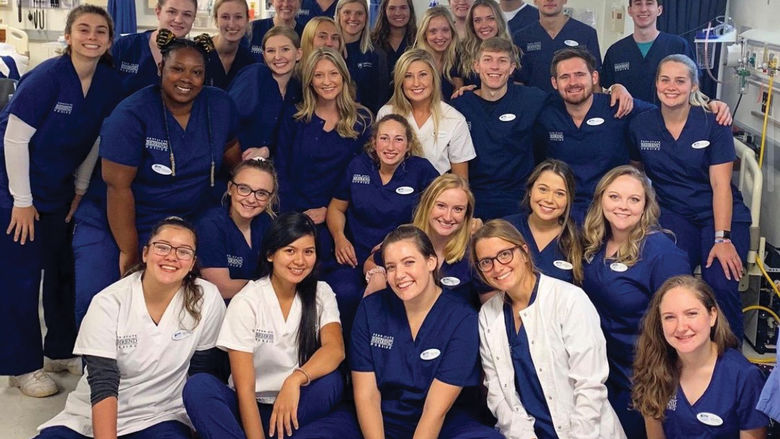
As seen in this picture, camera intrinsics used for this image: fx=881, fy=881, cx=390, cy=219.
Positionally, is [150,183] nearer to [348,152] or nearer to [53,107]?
[53,107]

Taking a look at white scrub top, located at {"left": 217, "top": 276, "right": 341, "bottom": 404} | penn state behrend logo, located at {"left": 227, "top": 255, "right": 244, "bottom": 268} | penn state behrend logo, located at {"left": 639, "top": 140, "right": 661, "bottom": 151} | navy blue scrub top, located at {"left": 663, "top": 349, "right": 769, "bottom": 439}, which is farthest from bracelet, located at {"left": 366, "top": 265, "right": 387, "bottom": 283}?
penn state behrend logo, located at {"left": 639, "top": 140, "right": 661, "bottom": 151}

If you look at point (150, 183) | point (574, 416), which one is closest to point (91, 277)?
point (150, 183)

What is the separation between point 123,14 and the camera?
6750 mm

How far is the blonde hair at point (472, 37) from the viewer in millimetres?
3844

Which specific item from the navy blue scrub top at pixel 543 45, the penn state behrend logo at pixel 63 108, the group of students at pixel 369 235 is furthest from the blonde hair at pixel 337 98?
the navy blue scrub top at pixel 543 45

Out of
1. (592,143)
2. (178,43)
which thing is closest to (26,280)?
(178,43)

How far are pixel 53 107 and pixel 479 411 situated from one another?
1.80m

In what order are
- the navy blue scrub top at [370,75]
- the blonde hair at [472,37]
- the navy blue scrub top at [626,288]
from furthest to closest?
the navy blue scrub top at [370,75]
the blonde hair at [472,37]
the navy blue scrub top at [626,288]

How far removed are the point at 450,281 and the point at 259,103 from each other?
1.12 m

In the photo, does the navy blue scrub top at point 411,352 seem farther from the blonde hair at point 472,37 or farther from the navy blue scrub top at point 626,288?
the blonde hair at point 472,37

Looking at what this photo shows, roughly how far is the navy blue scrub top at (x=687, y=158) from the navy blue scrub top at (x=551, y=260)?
2.50ft

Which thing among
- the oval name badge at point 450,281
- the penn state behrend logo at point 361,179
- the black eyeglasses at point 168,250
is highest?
the penn state behrend logo at point 361,179

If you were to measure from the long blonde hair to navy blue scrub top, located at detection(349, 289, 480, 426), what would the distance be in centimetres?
151

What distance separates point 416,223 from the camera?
3008mm
